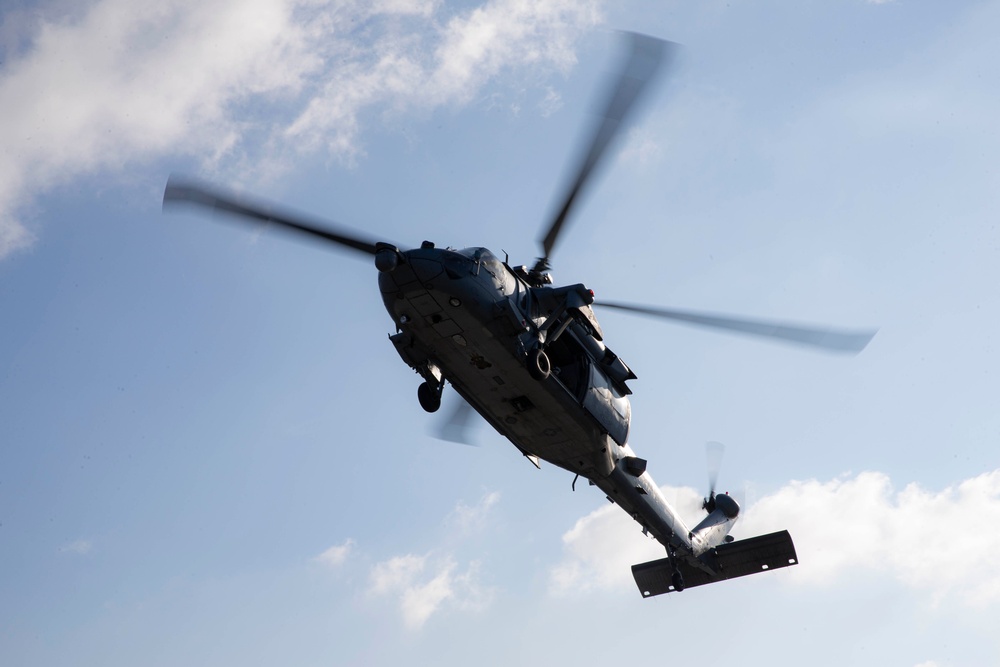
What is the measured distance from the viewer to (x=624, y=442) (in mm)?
28812

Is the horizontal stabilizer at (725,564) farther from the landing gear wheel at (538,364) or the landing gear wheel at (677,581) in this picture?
the landing gear wheel at (538,364)

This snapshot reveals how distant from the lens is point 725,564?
1303 inches

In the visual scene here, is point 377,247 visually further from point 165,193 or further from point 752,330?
point 752,330

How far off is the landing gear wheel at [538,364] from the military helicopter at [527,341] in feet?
0.10

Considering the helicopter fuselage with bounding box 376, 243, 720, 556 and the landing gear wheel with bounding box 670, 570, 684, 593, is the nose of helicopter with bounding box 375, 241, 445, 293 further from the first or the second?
the landing gear wheel with bounding box 670, 570, 684, 593

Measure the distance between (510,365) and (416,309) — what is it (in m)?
2.89

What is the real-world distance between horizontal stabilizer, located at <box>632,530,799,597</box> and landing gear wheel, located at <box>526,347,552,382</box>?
1161 cm

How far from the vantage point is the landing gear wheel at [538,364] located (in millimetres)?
24047

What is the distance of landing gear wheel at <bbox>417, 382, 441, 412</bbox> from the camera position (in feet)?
84.8

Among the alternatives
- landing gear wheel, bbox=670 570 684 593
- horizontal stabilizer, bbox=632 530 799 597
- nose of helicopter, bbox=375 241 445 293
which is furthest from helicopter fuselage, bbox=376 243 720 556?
horizontal stabilizer, bbox=632 530 799 597

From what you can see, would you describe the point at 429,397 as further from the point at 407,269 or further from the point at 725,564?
the point at 725,564

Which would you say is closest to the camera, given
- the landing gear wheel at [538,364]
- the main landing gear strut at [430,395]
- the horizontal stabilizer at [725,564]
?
the landing gear wheel at [538,364]

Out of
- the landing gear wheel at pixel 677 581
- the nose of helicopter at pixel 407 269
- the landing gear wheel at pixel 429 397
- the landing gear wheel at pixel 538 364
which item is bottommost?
the landing gear wheel at pixel 677 581

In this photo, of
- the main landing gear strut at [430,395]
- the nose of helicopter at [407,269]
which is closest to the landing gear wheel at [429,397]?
the main landing gear strut at [430,395]
